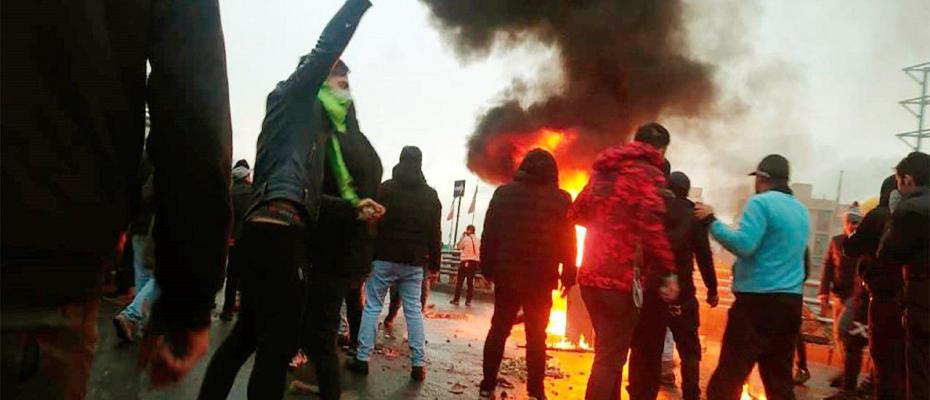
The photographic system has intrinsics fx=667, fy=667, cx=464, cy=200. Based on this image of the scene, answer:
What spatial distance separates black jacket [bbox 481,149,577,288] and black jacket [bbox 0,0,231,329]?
381 cm

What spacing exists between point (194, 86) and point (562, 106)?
17.6 m

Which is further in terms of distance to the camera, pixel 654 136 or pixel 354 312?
pixel 354 312

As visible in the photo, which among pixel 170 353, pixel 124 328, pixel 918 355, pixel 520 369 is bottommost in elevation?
pixel 520 369

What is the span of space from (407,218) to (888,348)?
4.42 metres

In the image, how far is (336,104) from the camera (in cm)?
387

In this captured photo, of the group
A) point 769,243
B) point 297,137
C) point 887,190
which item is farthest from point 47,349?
point 887,190

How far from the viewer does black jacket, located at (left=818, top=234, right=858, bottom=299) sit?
7.31 metres

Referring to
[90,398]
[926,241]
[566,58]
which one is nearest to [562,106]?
[566,58]

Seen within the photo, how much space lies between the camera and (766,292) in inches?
171

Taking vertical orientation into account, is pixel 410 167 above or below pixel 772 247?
above

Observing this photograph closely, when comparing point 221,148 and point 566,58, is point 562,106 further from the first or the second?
point 221,148

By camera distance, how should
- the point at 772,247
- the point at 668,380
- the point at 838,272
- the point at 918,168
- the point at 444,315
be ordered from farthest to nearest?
the point at 444,315
the point at 838,272
the point at 668,380
the point at 918,168
the point at 772,247

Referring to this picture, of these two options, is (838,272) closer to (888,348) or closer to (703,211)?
(888,348)

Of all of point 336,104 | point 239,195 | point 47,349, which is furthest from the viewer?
point 239,195
